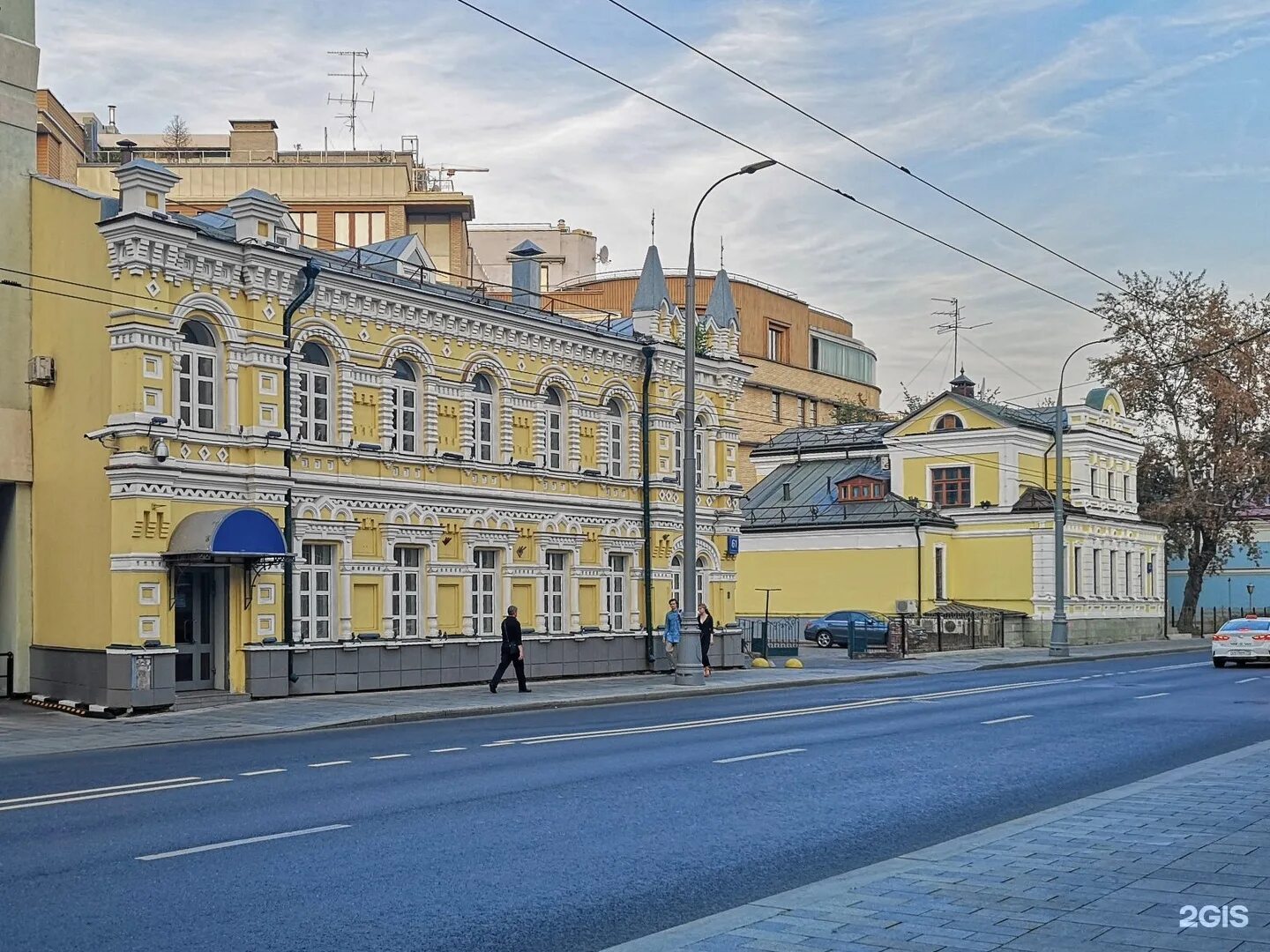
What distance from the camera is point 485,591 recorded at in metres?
30.8

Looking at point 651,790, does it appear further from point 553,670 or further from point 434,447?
point 553,670

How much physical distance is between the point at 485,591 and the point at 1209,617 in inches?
2606

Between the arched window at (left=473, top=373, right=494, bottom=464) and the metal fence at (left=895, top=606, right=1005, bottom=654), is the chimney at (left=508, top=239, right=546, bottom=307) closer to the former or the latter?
the arched window at (left=473, top=373, right=494, bottom=464)

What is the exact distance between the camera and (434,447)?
96.1 feet

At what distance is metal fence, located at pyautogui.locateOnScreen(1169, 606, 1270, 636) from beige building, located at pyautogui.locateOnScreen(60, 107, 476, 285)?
135 feet

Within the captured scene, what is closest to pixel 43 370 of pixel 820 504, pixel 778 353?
pixel 820 504

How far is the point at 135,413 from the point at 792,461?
4556cm

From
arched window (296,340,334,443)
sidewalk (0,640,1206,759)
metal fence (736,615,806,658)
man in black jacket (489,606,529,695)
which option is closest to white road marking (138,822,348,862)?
sidewalk (0,640,1206,759)

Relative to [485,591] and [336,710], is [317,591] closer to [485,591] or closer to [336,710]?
[336,710]

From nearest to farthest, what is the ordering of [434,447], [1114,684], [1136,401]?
[434,447]
[1114,684]
[1136,401]

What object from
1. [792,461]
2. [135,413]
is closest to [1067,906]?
[135,413]

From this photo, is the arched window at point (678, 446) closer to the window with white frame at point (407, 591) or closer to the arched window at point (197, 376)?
the window with white frame at point (407, 591)

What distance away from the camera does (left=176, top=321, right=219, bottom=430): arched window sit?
24359mm

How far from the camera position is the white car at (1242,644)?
129ft
